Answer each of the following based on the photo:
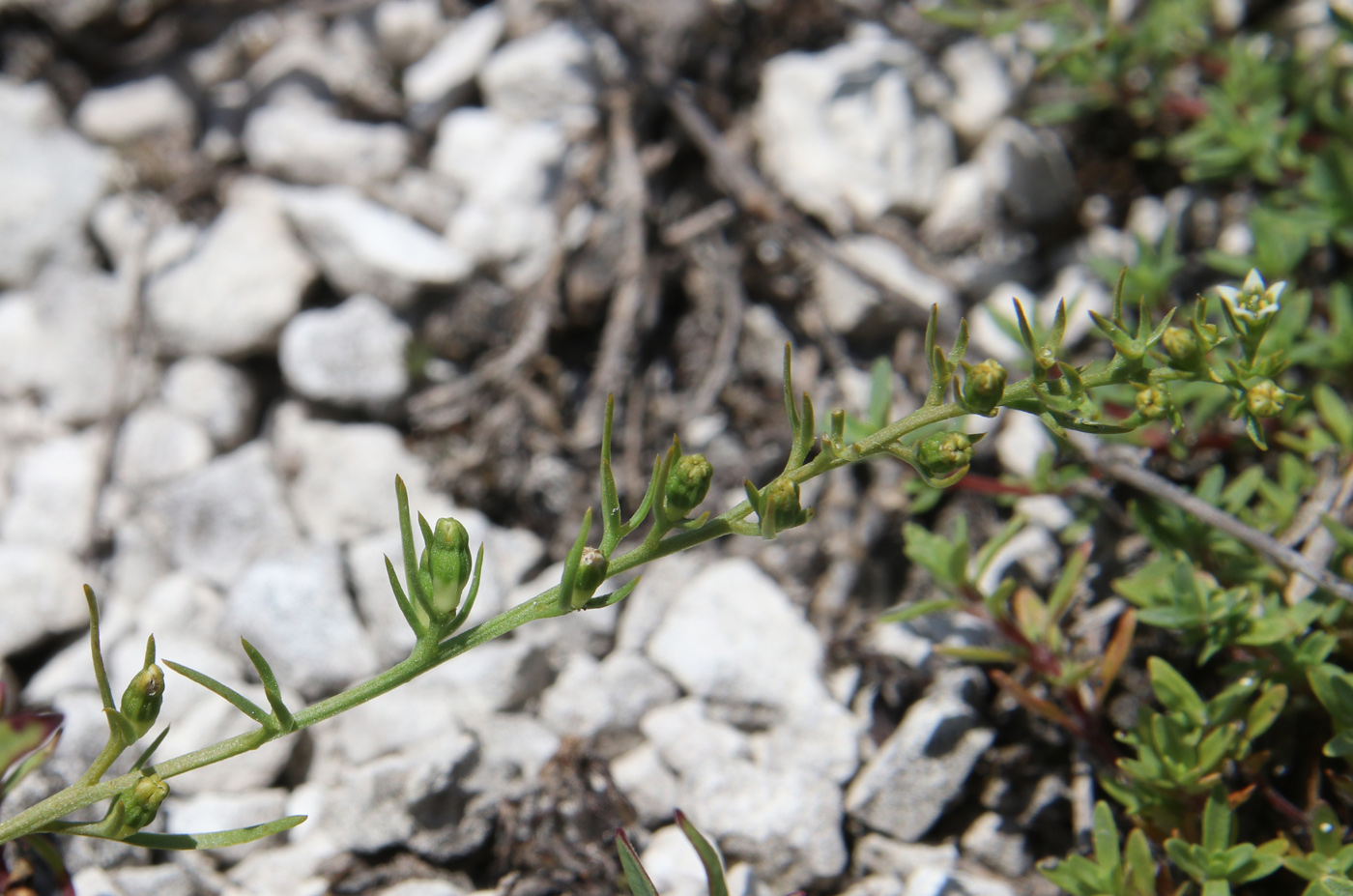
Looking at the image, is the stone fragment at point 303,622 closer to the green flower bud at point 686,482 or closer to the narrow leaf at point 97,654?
the narrow leaf at point 97,654

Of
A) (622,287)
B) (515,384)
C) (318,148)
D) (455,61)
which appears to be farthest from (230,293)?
(622,287)

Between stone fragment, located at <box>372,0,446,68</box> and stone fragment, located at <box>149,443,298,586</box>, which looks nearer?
stone fragment, located at <box>149,443,298,586</box>

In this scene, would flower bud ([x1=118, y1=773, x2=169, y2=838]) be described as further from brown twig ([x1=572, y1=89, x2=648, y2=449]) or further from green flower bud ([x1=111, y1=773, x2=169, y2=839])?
brown twig ([x1=572, y1=89, x2=648, y2=449])

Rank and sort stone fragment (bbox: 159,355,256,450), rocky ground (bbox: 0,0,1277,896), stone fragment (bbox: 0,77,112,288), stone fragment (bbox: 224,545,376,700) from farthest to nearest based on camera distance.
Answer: stone fragment (bbox: 0,77,112,288) < stone fragment (bbox: 159,355,256,450) < stone fragment (bbox: 224,545,376,700) < rocky ground (bbox: 0,0,1277,896)

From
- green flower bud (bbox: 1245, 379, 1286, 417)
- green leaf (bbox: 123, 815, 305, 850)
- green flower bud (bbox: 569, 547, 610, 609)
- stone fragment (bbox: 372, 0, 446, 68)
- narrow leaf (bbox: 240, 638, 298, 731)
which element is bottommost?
green leaf (bbox: 123, 815, 305, 850)

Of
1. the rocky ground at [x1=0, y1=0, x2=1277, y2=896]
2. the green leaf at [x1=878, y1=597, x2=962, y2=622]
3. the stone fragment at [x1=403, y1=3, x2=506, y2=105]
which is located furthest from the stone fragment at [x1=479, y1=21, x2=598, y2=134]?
the green leaf at [x1=878, y1=597, x2=962, y2=622]

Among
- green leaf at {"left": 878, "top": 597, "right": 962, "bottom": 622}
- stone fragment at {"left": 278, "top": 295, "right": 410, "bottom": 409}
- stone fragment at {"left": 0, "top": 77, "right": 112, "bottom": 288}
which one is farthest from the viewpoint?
stone fragment at {"left": 0, "top": 77, "right": 112, "bottom": 288}

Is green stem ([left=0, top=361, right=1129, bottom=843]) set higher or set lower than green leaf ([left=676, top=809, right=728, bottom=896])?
higher

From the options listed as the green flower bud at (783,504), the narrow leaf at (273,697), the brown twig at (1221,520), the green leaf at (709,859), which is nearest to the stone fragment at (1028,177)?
the brown twig at (1221,520)
